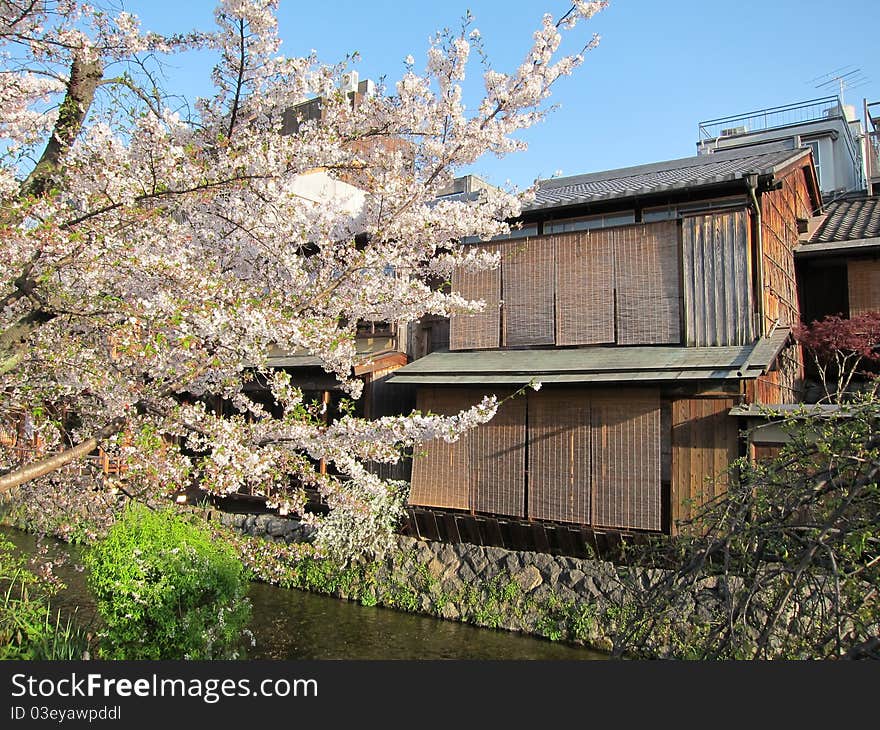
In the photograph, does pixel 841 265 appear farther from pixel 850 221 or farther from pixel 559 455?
pixel 559 455

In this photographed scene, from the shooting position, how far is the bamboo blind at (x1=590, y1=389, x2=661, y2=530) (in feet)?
37.3

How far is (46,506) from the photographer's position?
25.7 ft

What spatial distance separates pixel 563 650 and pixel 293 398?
707 centimetres

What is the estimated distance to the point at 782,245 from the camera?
13.9m

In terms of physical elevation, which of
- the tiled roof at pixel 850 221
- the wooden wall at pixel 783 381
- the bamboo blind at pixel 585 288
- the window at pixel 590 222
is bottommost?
the wooden wall at pixel 783 381

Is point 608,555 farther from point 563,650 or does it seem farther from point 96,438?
point 96,438

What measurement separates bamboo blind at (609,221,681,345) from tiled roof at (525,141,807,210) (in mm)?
985

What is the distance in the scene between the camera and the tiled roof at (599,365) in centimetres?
1081

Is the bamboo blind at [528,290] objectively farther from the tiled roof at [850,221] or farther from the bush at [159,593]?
the bush at [159,593]

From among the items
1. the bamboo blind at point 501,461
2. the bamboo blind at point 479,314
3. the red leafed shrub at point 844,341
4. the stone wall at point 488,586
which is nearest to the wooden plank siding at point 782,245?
the red leafed shrub at point 844,341

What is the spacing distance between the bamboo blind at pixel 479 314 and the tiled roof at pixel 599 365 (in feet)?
0.88

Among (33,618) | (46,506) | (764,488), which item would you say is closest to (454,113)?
(764,488)

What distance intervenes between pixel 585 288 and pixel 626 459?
11.9ft

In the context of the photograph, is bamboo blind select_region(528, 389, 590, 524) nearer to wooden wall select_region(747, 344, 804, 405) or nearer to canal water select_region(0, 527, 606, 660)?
canal water select_region(0, 527, 606, 660)
